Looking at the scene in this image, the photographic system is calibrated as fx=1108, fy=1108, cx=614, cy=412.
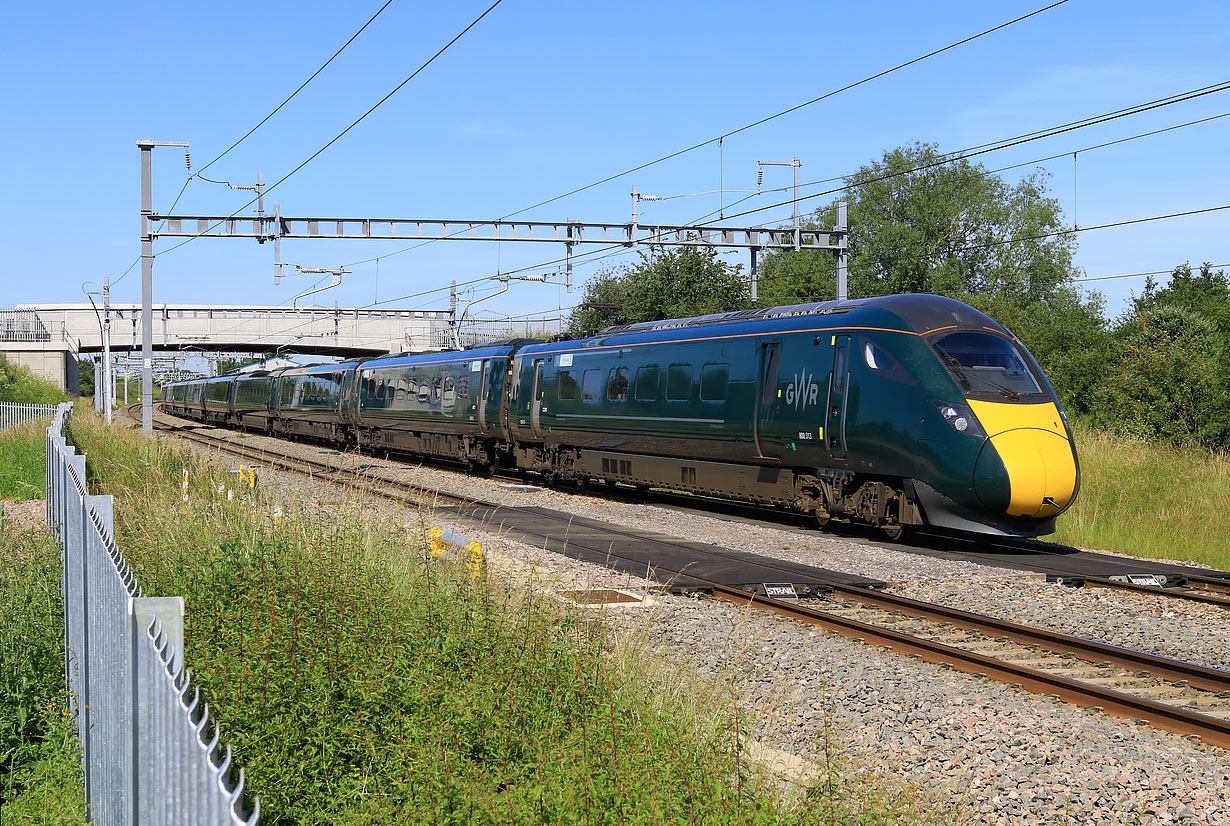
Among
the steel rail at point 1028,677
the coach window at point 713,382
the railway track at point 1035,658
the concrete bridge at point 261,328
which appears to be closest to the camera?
the steel rail at point 1028,677

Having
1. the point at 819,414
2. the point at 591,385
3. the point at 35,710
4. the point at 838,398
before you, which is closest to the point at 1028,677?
the point at 35,710

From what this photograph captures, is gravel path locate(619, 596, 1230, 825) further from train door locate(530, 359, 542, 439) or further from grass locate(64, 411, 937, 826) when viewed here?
train door locate(530, 359, 542, 439)

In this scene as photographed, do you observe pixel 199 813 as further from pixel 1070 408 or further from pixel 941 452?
pixel 1070 408

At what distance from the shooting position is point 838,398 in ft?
48.7

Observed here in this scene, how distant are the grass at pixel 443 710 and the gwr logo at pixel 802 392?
26.9ft

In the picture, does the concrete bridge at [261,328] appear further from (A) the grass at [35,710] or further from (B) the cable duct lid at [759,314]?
(A) the grass at [35,710]

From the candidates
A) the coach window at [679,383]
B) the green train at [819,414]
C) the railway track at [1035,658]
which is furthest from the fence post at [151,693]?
the coach window at [679,383]

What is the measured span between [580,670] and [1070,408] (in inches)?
1570

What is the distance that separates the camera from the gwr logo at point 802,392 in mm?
15266

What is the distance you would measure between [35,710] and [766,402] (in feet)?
37.3

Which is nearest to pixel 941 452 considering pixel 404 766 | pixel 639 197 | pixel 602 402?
pixel 602 402

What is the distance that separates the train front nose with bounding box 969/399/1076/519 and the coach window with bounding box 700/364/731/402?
4.69 m

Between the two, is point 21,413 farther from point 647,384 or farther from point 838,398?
point 838,398

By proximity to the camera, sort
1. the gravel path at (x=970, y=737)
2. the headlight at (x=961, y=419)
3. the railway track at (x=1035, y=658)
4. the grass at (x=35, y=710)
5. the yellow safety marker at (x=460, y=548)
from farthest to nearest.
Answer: the headlight at (x=961, y=419) < the yellow safety marker at (x=460, y=548) < the railway track at (x=1035, y=658) < the gravel path at (x=970, y=737) < the grass at (x=35, y=710)
